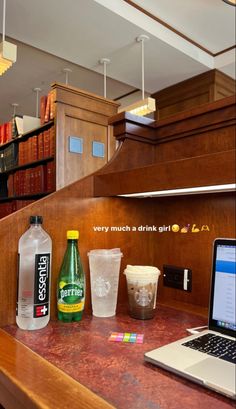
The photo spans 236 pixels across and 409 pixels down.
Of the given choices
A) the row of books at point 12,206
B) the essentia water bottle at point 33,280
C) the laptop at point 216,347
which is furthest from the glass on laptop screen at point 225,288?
the row of books at point 12,206

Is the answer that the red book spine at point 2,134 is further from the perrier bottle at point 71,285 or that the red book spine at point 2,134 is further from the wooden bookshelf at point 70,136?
the perrier bottle at point 71,285

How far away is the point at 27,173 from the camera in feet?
10.9

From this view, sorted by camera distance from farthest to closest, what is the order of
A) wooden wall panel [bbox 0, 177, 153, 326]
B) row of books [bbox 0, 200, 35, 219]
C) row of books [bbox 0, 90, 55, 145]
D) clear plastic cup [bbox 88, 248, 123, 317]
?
row of books [bbox 0, 200, 35, 219]
row of books [bbox 0, 90, 55, 145]
clear plastic cup [bbox 88, 248, 123, 317]
wooden wall panel [bbox 0, 177, 153, 326]

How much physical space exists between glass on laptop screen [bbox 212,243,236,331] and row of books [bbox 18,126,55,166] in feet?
7.44

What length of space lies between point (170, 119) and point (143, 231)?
0.42 metres

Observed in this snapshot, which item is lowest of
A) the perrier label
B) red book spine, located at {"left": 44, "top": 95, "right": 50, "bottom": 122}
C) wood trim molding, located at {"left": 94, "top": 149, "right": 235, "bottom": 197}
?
the perrier label

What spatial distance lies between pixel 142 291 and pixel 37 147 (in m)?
2.46

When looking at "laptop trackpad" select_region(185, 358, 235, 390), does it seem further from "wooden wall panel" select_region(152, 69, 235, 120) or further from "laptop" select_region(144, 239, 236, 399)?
"wooden wall panel" select_region(152, 69, 235, 120)

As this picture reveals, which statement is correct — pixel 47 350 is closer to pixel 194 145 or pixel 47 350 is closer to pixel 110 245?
pixel 110 245

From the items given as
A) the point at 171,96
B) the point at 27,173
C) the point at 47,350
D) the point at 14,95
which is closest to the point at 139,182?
the point at 47,350

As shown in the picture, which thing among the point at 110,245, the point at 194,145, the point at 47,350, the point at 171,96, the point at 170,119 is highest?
the point at 171,96

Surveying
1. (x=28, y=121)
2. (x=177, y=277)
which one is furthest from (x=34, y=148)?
(x=177, y=277)

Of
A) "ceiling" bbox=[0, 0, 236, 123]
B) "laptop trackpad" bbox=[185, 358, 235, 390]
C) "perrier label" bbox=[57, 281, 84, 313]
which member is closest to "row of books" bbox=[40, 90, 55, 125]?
"ceiling" bbox=[0, 0, 236, 123]

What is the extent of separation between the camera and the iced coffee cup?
954mm
